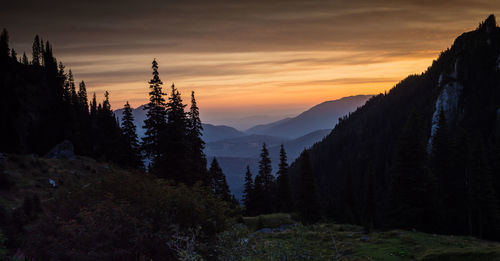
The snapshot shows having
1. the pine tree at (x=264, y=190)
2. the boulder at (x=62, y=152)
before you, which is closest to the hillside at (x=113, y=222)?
the boulder at (x=62, y=152)

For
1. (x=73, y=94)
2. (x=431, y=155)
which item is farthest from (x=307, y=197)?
(x=73, y=94)

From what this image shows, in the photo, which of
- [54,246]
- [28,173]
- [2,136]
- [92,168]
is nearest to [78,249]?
[54,246]

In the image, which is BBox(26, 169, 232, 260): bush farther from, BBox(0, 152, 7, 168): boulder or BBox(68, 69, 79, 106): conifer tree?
BBox(68, 69, 79, 106): conifer tree

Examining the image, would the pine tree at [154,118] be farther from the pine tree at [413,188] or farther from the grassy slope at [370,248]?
the pine tree at [413,188]

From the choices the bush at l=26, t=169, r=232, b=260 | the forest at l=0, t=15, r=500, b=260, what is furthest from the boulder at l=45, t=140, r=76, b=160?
the bush at l=26, t=169, r=232, b=260

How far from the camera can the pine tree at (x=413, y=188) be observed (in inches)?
1388

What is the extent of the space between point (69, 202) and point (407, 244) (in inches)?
835

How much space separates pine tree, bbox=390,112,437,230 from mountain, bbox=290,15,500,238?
0.11m

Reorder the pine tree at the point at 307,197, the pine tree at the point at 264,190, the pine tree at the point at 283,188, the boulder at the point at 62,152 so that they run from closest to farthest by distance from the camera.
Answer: the boulder at the point at 62,152 → the pine tree at the point at 307,197 → the pine tree at the point at 283,188 → the pine tree at the point at 264,190

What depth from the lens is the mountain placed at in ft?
121

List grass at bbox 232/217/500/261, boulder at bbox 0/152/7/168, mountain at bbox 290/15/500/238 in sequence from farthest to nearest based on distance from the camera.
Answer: mountain at bbox 290/15/500/238
boulder at bbox 0/152/7/168
grass at bbox 232/217/500/261

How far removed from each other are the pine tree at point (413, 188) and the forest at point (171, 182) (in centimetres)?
14

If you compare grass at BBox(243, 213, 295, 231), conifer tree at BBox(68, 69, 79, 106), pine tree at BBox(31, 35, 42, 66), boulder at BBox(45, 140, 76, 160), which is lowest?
grass at BBox(243, 213, 295, 231)

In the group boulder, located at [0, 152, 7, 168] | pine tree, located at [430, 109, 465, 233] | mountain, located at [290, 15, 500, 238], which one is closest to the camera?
boulder, located at [0, 152, 7, 168]
